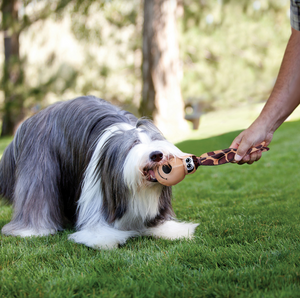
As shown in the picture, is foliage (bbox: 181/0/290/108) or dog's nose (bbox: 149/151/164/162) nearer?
dog's nose (bbox: 149/151/164/162)

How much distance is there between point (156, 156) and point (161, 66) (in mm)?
6068

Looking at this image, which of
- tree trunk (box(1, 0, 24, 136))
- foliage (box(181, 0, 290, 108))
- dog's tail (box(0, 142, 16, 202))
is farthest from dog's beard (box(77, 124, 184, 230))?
foliage (box(181, 0, 290, 108))

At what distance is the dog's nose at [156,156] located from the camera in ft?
7.79

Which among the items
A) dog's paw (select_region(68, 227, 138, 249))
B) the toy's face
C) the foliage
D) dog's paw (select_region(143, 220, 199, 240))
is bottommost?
dog's paw (select_region(143, 220, 199, 240))

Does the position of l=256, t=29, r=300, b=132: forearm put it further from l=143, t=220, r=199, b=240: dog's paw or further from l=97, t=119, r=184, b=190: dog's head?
l=143, t=220, r=199, b=240: dog's paw

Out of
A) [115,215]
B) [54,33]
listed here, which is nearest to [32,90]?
[54,33]

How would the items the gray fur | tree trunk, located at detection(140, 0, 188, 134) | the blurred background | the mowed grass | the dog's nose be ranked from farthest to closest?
the blurred background, tree trunk, located at detection(140, 0, 188, 134), the gray fur, the dog's nose, the mowed grass

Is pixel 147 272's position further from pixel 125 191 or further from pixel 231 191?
pixel 231 191

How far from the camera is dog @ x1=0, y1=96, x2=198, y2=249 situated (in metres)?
2.58

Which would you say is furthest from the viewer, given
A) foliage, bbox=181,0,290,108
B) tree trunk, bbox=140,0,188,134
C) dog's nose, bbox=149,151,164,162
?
foliage, bbox=181,0,290,108

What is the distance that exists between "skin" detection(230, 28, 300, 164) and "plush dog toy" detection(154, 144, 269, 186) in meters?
0.06

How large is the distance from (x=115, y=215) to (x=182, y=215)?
3.10 feet

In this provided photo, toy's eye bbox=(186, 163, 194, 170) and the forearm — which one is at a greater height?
the forearm

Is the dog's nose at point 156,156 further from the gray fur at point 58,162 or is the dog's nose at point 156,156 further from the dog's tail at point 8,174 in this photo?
the dog's tail at point 8,174
